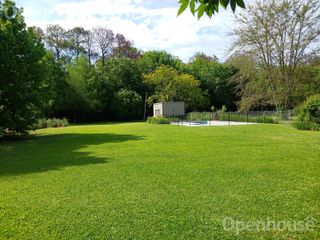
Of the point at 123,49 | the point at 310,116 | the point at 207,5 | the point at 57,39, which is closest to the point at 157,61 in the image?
the point at 123,49

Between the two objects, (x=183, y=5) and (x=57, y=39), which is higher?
(x=57, y=39)

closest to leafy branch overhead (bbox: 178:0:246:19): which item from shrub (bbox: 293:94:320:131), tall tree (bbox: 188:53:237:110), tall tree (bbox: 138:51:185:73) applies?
shrub (bbox: 293:94:320:131)

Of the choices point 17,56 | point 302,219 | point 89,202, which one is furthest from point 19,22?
point 302,219

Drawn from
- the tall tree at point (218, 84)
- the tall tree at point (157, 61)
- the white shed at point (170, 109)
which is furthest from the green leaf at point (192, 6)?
the tall tree at point (157, 61)

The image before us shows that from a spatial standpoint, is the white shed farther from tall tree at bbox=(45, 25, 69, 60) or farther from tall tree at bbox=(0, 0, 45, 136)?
tall tree at bbox=(45, 25, 69, 60)

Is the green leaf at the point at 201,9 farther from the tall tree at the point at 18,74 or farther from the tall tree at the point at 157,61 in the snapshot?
the tall tree at the point at 157,61

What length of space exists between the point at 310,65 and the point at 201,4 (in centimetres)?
2911

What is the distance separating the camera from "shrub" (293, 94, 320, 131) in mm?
18891

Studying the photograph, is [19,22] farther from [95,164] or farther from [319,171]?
[319,171]

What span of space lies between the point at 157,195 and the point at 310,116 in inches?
651

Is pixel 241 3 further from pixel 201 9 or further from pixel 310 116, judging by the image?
pixel 310 116

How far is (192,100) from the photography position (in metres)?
40.3

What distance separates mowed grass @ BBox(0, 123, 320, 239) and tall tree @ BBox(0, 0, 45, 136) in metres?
8.85

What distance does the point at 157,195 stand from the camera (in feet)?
18.4
